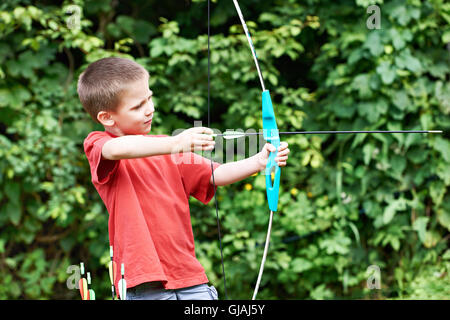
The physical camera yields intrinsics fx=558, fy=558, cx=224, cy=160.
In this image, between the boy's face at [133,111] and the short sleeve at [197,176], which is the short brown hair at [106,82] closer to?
the boy's face at [133,111]

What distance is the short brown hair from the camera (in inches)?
58.7

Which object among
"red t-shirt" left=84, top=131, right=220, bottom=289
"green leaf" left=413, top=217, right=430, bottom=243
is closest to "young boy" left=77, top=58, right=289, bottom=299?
"red t-shirt" left=84, top=131, right=220, bottom=289

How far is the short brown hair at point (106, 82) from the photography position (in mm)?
1490

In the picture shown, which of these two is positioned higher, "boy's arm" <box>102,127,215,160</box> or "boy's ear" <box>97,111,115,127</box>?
"boy's ear" <box>97,111,115,127</box>

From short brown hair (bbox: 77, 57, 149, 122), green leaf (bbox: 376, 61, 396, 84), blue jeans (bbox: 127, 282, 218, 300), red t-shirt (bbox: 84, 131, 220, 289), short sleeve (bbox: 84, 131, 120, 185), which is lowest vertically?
blue jeans (bbox: 127, 282, 218, 300)

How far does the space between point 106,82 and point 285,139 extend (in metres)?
1.66

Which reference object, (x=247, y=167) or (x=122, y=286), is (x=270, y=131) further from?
(x=122, y=286)

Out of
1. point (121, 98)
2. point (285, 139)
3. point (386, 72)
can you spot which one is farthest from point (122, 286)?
point (386, 72)

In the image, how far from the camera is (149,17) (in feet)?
11.3

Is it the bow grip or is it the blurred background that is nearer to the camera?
the bow grip

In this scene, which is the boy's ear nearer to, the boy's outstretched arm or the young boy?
the young boy

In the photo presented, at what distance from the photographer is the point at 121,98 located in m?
1.48

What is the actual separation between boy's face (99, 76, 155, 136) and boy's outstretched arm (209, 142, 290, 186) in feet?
0.83

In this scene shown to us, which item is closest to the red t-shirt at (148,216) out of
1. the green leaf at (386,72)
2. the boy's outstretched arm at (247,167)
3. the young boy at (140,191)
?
the young boy at (140,191)
